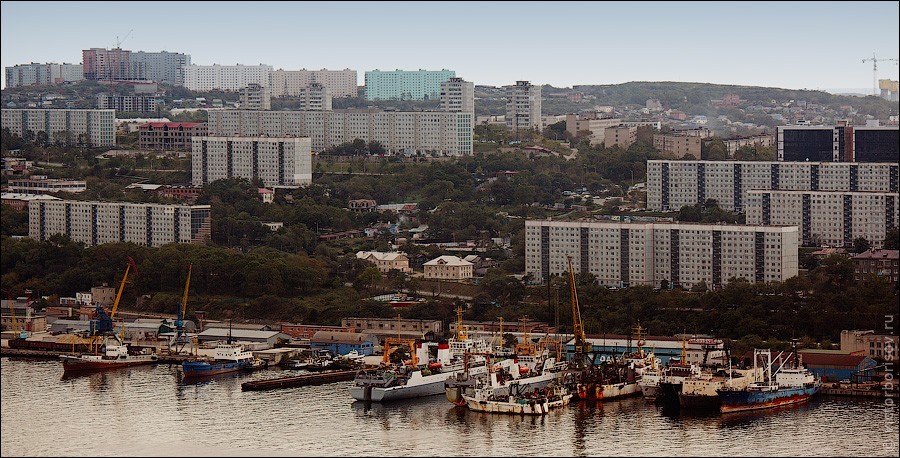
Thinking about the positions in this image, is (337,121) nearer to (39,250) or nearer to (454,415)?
(39,250)

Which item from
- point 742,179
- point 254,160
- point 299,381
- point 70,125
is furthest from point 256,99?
point 299,381

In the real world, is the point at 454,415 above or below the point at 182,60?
below

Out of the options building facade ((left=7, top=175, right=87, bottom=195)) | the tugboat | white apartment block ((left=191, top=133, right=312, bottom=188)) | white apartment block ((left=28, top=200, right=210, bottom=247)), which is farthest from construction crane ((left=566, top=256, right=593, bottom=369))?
white apartment block ((left=191, top=133, right=312, bottom=188))

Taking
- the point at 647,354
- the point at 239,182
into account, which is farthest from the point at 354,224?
the point at 647,354

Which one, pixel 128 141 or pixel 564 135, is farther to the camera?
pixel 564 135

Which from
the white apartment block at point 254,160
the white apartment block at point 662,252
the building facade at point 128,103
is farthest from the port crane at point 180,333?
the building facade at point 128,103

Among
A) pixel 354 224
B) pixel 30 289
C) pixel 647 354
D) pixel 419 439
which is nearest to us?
pixel 419 439

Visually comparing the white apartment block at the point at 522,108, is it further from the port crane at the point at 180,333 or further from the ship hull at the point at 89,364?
the ship hull at the point at 89,364

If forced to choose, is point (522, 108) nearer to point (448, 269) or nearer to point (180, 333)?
point (448, 269)
